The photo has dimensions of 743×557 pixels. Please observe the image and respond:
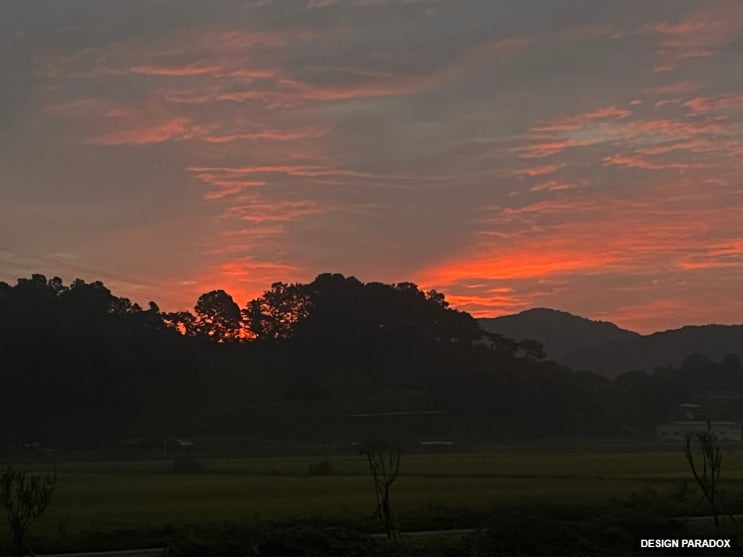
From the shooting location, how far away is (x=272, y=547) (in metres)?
25.0

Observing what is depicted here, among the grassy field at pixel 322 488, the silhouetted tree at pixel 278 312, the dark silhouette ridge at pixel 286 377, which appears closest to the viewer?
the grassy field at pixel 322 488

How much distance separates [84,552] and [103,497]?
68.0 feet

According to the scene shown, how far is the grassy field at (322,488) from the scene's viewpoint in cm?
3819

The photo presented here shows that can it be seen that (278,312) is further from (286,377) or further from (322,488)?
(322,488)

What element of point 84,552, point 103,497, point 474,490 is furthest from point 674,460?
point 84,552

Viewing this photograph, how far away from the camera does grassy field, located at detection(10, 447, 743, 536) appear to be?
3819 cm

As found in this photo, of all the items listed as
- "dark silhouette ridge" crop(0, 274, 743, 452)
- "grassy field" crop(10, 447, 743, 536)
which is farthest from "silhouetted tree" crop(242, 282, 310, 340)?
"grassy field" crop(10, 447, 743, 536)

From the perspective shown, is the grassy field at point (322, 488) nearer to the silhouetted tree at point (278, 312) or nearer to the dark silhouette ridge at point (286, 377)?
the dark silhouette ridge at point (286, 377)

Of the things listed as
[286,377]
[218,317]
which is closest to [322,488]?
[286,377]

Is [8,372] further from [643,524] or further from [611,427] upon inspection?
[643,524]

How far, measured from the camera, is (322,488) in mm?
52562

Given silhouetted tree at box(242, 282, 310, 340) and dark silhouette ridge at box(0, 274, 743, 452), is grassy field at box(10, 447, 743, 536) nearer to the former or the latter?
dark silhouette ridge at box(0, 274, 743, 452)

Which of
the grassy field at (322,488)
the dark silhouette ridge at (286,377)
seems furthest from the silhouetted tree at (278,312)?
the grassy field at (322,488)

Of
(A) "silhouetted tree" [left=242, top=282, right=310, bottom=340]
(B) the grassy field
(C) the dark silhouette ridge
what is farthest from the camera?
(A) "silhouetted tree" [left=242, top=282, right=310, bottom=340]
